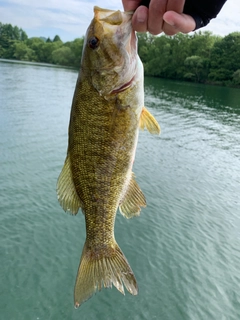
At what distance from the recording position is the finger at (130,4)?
7.18ft

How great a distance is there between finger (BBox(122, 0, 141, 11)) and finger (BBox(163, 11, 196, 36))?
0.29 metres

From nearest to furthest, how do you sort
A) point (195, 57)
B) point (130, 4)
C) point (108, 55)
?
1. point (130, 4)
2. point (108, 55)
3. point (195, 57)

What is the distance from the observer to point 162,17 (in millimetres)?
1987

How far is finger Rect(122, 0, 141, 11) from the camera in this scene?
2188 mm

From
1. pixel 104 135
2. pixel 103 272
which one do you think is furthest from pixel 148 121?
pixel 103 272

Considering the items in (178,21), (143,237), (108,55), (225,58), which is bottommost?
(143,237)

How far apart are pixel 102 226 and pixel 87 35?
1583mm

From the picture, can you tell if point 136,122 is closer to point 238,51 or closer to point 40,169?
point 40,169

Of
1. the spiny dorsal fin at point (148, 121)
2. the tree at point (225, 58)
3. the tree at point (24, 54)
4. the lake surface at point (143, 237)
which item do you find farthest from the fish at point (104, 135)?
the tree at point (24, 54)

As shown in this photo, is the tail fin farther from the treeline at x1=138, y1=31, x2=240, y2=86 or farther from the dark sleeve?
the treeline at x1=138, y1=31, x2=240, y2=86

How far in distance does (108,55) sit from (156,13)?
50cm

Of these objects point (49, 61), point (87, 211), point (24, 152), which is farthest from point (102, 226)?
point (49, 61)

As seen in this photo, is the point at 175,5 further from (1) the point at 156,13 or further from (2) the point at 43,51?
(2) the point at 43,51

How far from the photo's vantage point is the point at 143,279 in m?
7.71
